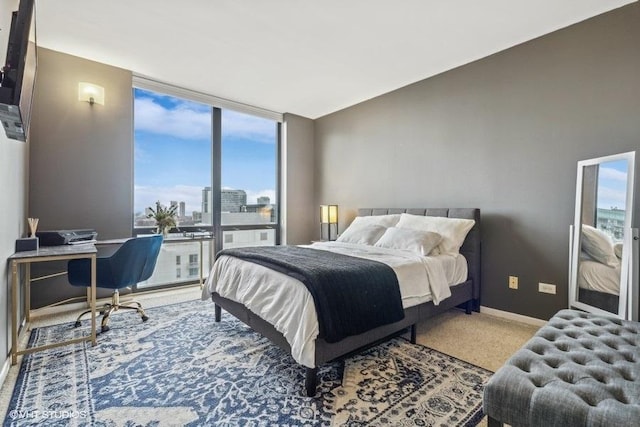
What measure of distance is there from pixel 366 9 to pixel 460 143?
1.80m

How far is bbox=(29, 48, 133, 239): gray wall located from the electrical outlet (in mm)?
4554

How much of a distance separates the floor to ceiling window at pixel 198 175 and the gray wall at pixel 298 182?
0.29m

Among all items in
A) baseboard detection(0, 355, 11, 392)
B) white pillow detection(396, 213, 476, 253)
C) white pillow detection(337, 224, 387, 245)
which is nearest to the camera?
baseboard detection(0, 355, 11, 392)

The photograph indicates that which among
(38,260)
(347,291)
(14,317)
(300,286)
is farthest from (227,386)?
(38,260)

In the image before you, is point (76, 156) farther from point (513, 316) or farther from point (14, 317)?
point (513, 316)

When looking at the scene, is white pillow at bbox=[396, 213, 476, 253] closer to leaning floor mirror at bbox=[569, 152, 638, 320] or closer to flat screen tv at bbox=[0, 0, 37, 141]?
leaning floor mirror at bbox=[569, 152, 638, 320]

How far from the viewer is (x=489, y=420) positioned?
1199 mm

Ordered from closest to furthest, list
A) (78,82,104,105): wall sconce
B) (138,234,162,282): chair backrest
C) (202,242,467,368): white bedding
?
(202,242,467,368): white bedding < (138,234,162,282): chair backrest < (78,82,104,105): wall sconce

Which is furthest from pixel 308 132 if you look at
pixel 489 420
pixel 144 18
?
pixel 489 420

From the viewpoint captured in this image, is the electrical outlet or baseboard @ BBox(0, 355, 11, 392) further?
the electrical outlet

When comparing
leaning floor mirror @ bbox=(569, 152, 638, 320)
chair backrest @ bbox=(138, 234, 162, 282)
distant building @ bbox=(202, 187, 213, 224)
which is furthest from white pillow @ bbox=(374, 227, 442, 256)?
distant building @ bbox=(202, 187, 213, 224)

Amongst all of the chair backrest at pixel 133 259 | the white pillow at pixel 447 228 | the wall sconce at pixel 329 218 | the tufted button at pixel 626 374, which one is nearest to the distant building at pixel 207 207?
the chair backrest at pixel 133 259

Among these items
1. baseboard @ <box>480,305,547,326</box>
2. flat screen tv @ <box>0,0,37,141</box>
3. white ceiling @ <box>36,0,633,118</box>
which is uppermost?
white ceiling @ <box>36,0,633,118</box>

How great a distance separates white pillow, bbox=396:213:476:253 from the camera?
3014 mm
